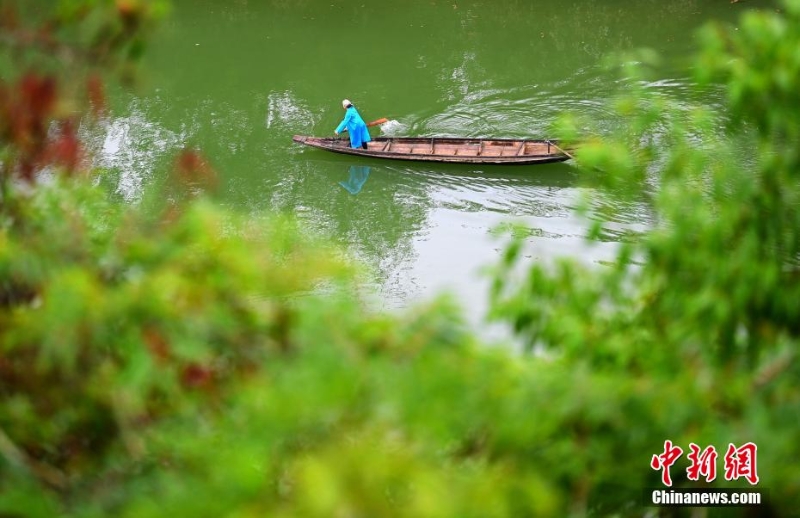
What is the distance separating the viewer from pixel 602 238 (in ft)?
31.1

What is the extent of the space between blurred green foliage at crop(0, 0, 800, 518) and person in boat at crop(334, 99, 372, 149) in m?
8.49

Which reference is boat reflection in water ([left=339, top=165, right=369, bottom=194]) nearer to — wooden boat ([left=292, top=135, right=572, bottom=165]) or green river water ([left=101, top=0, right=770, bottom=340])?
green river water ([left=101, top=0, right=770, bottom=340])

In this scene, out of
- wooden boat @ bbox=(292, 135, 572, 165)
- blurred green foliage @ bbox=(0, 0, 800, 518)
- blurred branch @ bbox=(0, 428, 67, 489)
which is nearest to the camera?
blurred green foliage @ bbox=(0, 0, 800, 518)

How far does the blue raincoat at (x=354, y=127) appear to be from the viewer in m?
11.4

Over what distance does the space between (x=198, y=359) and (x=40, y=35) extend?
105 cm

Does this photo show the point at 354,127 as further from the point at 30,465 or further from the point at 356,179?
the point at 30,465

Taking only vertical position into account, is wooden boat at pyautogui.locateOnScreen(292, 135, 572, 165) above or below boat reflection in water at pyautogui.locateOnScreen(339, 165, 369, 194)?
above

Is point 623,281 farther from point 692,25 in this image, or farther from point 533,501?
point 692,25

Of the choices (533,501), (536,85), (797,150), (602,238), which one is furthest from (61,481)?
(536,85)

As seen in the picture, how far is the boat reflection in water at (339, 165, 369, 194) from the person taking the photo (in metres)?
11.5

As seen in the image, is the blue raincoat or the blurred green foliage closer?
the blurred green foliage

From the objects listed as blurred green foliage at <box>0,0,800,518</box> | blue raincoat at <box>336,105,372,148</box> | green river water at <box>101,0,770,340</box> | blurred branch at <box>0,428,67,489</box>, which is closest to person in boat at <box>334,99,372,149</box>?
blue raincoat at <box>336,105,372,148</box>

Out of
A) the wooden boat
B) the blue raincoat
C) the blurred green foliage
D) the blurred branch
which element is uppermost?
the blue raincoat

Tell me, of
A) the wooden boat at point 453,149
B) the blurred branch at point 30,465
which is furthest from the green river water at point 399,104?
the blurred branch at point 30,465
